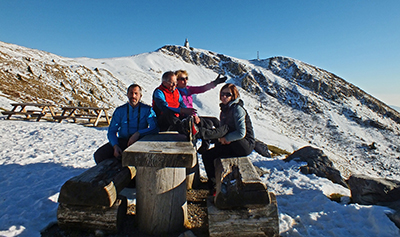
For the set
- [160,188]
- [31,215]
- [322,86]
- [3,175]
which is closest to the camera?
[160,188]

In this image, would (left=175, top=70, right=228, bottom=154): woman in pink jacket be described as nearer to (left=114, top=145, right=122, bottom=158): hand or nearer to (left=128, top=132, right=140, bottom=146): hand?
(left=128, top=132, right=140, bottom=146): hand

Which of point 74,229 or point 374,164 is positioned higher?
point 74,229

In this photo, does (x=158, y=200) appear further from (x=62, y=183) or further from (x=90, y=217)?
(x=62, y=183)

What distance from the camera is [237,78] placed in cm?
6231

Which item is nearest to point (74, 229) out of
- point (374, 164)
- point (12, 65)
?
point (12, 65)

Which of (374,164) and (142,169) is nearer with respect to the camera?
(142,169)

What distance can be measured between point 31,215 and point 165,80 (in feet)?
10.8

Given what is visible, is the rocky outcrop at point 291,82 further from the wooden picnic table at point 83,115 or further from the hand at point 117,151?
the hand at point 117,151

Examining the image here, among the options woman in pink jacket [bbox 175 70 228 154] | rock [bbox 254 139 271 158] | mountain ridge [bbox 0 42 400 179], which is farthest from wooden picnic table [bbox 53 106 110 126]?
rock [bbox 254 139 271 158]

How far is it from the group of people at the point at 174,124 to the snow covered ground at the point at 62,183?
4.28ft

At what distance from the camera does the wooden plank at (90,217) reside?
2.92 meters

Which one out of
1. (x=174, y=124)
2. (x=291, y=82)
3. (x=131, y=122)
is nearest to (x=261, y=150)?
(x=174, y=124)

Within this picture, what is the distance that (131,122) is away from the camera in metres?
4.45

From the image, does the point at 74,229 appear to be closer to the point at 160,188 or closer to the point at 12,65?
the point at 160,188
